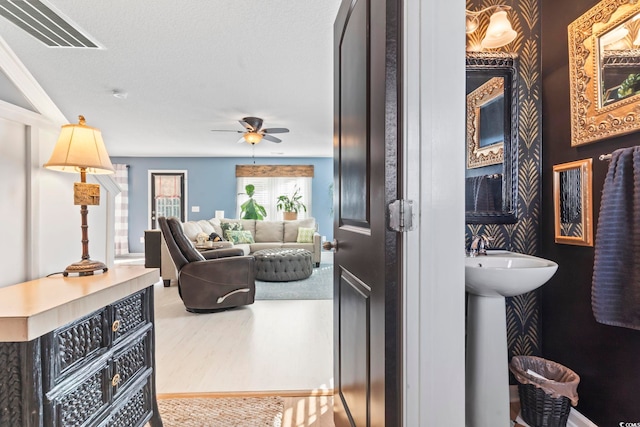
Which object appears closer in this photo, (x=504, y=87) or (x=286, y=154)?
(x=504, y=87)

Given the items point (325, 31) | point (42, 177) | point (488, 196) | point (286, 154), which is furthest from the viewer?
point (286, 154)

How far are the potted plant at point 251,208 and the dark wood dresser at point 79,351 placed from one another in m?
5.71

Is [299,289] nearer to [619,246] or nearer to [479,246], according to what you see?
[479,246]

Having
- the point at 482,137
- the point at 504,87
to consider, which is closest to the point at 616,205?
the point at 482,137

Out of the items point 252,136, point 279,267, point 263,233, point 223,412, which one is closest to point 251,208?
point 263,233

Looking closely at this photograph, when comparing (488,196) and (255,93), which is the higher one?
(255,93)

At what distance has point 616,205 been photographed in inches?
49.3

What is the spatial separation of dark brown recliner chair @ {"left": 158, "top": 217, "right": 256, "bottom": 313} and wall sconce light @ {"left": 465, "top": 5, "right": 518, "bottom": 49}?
2.81 meters

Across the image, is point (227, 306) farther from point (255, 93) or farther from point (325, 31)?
point (325, 31)

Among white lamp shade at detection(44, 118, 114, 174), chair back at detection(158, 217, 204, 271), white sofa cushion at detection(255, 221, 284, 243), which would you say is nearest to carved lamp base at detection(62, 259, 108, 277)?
white lamp shade at detection(44, 118, 114, 174)

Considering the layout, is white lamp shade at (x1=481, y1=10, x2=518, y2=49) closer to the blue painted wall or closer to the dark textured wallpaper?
the dark textured wallpaper

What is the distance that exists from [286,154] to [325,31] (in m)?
4.95

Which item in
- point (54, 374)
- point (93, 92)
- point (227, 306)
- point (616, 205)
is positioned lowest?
point (227, 306)

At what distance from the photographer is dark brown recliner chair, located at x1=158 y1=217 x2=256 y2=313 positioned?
10.6 feet
